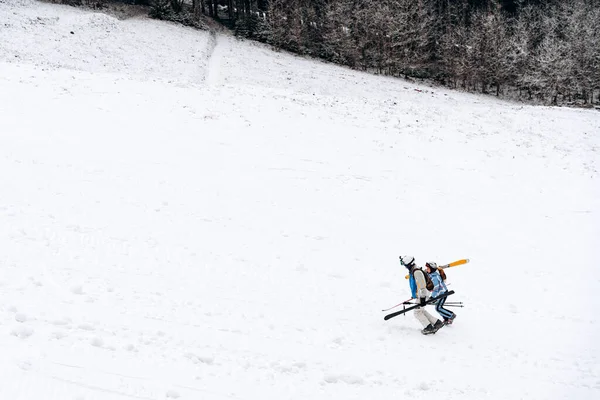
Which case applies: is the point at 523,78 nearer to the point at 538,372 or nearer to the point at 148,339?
the point at 538,372

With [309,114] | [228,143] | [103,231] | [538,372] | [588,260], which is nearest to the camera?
[538,372]

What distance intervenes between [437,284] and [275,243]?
514 cm

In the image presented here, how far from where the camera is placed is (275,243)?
13.7 metres

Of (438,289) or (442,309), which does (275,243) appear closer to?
(438,289)

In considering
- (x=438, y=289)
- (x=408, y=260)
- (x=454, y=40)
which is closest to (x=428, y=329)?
(x=438, y=289)

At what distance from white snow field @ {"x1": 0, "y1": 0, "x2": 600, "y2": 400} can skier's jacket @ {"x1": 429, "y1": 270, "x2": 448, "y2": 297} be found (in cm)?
92

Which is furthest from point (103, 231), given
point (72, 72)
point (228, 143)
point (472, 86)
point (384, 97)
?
point (472, 86)

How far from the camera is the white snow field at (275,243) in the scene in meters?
8.09

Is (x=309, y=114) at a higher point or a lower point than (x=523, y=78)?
lower

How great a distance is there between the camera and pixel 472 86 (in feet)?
180

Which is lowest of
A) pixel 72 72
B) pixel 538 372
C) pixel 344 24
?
pixel 538 372

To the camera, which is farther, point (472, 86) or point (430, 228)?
→ point (472, 86)

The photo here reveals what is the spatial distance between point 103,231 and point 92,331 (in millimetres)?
5102

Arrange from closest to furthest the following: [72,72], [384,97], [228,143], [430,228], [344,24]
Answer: [430,228], [228,143], [72,72], [384,97], [344,24]
